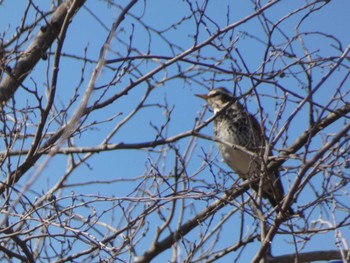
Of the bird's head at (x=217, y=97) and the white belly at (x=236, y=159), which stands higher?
the bird's head at (x=217, y=97)

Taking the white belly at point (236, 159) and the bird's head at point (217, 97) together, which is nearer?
the white belly at point (236, 159)

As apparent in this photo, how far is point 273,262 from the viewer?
4555mm

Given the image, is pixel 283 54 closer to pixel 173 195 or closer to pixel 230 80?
pixel 230 80

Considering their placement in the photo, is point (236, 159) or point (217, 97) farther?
point (217, 97)

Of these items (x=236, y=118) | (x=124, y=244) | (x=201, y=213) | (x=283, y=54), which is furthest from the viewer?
(x=236, y=118)

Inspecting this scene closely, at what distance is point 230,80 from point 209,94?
2.30m

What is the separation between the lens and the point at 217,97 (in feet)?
23.0

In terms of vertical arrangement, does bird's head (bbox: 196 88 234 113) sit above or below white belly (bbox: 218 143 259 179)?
above

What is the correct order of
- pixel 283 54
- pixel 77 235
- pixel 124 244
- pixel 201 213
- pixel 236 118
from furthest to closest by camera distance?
1. pixel 236 118
2. pixel 201 213
3. pixel 283 54
4. pixel 124 244
5. pixel 77 235

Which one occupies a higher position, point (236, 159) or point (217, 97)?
point (217, 97)

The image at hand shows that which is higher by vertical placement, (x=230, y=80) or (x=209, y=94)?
(x=209, y=94)

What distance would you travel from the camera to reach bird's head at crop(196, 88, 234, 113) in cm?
685

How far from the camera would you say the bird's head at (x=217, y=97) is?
685cm

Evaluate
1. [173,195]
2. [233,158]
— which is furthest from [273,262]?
[233,158]
